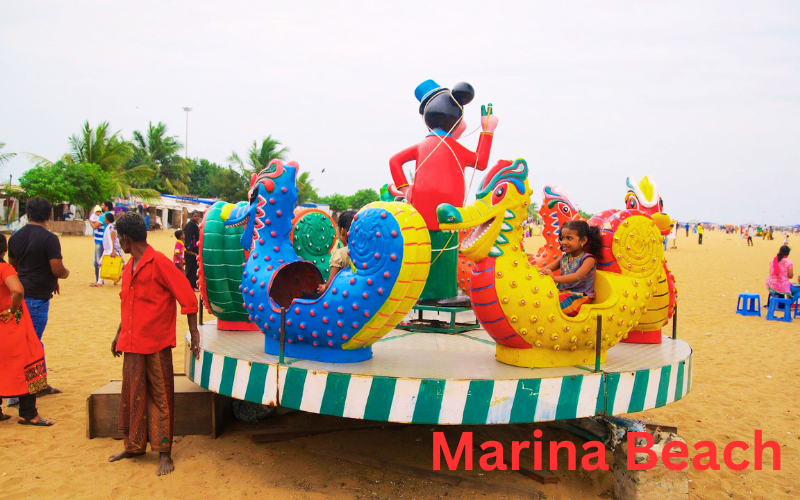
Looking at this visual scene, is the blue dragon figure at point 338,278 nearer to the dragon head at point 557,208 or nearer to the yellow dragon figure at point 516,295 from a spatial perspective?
the yellow dragon figure at point 516,295

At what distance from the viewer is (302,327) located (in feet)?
13.0

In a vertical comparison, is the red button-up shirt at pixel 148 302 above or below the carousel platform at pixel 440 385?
Answer: above

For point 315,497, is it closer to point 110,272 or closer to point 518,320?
point 518,320

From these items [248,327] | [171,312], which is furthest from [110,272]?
[171,312]

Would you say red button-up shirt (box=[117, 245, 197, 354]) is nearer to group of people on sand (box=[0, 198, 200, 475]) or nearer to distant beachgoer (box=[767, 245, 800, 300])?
group of people on sand (box=[0, 198, 200, 475])

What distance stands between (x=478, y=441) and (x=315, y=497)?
1.66 metres

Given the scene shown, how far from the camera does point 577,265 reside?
15.2ft

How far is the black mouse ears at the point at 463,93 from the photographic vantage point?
5938 mm

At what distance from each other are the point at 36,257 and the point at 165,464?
2595 mm

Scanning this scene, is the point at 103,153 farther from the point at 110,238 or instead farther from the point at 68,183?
the point at 110,238

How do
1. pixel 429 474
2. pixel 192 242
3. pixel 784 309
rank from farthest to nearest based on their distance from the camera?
pixel 784 309, pixel 192 242, pixel 429 474

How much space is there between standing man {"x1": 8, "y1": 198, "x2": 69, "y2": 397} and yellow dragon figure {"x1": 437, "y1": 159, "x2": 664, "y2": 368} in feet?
12.9

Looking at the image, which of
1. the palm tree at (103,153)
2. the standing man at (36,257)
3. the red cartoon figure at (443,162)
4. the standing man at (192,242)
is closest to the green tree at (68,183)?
the palm tree at (103,153)

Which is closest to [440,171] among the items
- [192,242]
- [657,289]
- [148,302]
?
[657,289]
